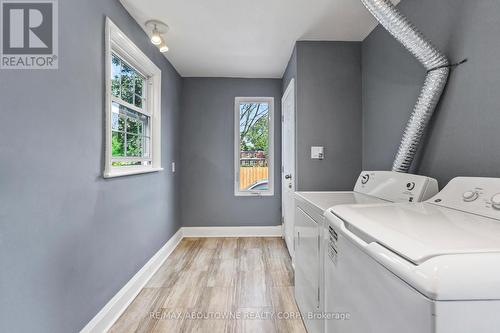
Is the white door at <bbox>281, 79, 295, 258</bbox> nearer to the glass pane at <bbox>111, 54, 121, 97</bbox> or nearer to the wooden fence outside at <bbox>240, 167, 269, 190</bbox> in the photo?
the wooden fence outside at <bbox>240, 167, 269, 190</bbox>

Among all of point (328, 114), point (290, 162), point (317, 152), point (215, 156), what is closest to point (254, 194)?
point (215, 156)

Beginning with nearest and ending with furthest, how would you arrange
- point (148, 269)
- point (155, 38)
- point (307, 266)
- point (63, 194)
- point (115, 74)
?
point (63, 194) → point (307, 266) → point (115, 74) → point (155, 38) → point (148, 269)

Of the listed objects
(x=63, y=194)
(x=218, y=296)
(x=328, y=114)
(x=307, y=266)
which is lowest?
(x=218, y=296)

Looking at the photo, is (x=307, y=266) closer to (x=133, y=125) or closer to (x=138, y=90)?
(x=133, y=125)

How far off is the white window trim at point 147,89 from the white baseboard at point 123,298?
0.91 meters

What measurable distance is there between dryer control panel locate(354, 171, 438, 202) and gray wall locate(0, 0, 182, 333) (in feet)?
6.21

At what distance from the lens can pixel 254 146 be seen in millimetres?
3738

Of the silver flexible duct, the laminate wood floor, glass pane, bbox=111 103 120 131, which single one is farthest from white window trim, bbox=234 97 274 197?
the silver flexible duct

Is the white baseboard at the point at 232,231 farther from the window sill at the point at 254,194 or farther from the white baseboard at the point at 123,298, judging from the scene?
the white baseboard at the point at 123,298

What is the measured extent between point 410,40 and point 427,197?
0.94 meters

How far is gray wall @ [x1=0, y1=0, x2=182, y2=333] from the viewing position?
1032 millimetres

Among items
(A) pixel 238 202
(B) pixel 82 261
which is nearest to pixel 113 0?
(B) pixel 82 261

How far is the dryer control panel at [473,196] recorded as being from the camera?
0.95 metres

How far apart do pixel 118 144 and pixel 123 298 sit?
4.01ft
